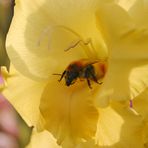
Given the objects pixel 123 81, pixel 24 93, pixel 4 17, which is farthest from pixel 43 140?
pixel 4 17

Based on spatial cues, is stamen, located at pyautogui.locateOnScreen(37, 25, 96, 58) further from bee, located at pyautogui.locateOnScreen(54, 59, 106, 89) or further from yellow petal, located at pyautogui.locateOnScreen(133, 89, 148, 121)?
yellow petal, located at pyautogui.locateOnScreen(133, 89, 148, 121)

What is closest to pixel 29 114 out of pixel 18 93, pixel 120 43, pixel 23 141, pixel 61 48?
pixel 18 93

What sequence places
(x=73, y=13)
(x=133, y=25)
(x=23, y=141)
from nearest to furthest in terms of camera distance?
1. (x=133, y=25)
2. (x=73, y=13)
3. (x=23, y=141)

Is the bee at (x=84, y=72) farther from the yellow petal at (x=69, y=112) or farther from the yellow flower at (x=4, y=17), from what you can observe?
the yellow flower at (x=4, y=17)

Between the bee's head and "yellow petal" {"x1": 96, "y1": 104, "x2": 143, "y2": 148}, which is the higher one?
the bee's head

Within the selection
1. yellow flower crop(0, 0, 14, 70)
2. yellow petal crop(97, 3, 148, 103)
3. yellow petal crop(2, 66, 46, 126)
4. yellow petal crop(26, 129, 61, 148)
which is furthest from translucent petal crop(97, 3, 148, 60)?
yellow flower crop(0, 0, 14, 70)

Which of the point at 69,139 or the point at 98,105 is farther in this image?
the point at 69,139

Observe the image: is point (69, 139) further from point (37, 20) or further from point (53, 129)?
point (37, 20)

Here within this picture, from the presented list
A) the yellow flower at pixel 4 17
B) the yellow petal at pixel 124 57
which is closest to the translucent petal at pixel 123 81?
the yellow petal at pixel 124 57
